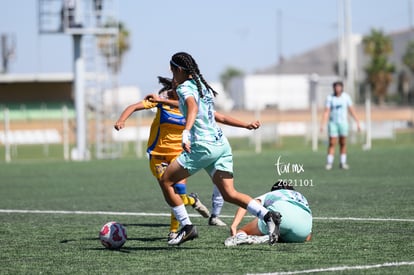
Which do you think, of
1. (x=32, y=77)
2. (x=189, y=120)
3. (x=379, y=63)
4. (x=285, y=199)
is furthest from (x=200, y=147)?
(x=379, y=63)

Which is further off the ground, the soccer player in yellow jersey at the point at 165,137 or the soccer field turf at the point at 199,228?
the soccer player in yellow jersey at the point at 165,137

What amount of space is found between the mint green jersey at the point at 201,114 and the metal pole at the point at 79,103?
87.0ft

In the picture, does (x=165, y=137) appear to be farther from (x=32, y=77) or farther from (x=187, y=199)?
(x=32, y=77)

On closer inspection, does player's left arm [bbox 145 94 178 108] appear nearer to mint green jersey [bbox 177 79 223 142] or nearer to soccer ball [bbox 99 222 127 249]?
mint green jersey [bbox 177 79 223 142]

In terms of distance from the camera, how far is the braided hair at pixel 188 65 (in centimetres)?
1030

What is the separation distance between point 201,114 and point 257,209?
47.7 inches

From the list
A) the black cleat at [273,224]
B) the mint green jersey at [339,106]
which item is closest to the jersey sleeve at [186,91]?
the black cleat at [273,224]

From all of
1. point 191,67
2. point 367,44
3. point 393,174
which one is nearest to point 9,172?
point 393,174

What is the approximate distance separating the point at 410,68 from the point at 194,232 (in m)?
87.2

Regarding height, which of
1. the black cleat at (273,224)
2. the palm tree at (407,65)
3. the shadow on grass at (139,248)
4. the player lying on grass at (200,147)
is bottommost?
the shadow on grass at (139,248)

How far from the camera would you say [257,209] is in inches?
399

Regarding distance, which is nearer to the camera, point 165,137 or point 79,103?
point 165,137

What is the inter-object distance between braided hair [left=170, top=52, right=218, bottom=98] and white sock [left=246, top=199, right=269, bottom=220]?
1.32m

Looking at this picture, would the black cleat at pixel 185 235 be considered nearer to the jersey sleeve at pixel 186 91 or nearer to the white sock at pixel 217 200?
the jersey sleeve at pixel 186 91
